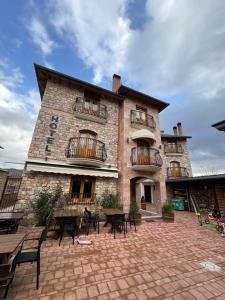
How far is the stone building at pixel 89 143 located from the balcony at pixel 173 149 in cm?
879

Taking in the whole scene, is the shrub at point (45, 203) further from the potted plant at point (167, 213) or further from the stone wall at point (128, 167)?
the potted plant at point (167, 213)

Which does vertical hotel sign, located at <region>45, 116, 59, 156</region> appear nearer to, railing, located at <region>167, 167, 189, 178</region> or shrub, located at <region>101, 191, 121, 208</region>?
shrub, located at <region>101, 191, 121, 208</region>

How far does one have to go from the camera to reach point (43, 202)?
725 centimetres

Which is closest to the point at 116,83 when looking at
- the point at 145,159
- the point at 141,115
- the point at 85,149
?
the point at 141,115

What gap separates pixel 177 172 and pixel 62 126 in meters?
17.1

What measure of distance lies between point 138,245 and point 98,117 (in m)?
8.61

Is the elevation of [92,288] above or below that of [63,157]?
below

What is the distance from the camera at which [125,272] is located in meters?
3.57

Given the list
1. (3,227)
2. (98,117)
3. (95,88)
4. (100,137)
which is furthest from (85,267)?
(95,88)

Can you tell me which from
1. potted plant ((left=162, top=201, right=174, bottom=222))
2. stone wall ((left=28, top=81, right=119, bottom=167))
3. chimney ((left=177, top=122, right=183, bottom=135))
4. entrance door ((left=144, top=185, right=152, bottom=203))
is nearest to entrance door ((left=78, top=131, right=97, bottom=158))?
stone wall ((left=28, top=81, right=119, bottom=167))

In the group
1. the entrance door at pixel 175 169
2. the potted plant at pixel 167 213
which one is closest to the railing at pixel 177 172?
the entrance door at pixel 175 169

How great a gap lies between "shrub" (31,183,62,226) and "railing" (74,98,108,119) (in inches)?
230

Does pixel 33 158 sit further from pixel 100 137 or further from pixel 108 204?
pixel 108 204

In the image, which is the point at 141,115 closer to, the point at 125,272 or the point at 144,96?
the point at 144,96
